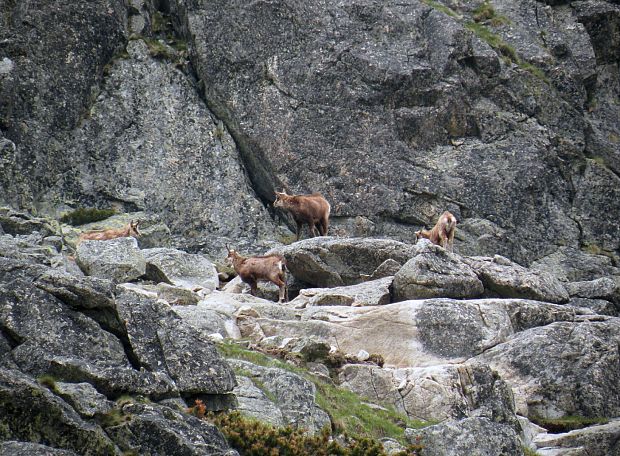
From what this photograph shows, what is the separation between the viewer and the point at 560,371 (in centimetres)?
2712

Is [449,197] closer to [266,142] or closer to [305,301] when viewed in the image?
[266,142]

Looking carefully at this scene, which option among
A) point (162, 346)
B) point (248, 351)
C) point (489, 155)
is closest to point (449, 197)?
point (489, 155)

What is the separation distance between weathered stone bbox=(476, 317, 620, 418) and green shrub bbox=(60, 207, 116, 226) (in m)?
17.4

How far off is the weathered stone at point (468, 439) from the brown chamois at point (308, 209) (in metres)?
18.8

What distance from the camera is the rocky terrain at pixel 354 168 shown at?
2778cm

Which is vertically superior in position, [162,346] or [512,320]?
[162,346]

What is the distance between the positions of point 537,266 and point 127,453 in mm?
27940

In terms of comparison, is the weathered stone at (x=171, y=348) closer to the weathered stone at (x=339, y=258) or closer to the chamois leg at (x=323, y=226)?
the weathered stone at (x=339, y=258)

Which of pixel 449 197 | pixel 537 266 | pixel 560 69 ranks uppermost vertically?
pixel 560 69

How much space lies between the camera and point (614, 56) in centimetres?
4953

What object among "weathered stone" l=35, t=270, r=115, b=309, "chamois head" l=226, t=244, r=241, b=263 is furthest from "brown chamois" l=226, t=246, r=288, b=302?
"weathered stone" l=35, t=270, r=115, b=309

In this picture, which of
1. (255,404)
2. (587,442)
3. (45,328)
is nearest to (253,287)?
(587,442)

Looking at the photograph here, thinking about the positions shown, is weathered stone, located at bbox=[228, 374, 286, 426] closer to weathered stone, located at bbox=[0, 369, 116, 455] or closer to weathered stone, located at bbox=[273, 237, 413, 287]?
weathered stone, located at bbox=[0, 369, 116, 455]

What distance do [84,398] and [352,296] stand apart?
1483 cm
